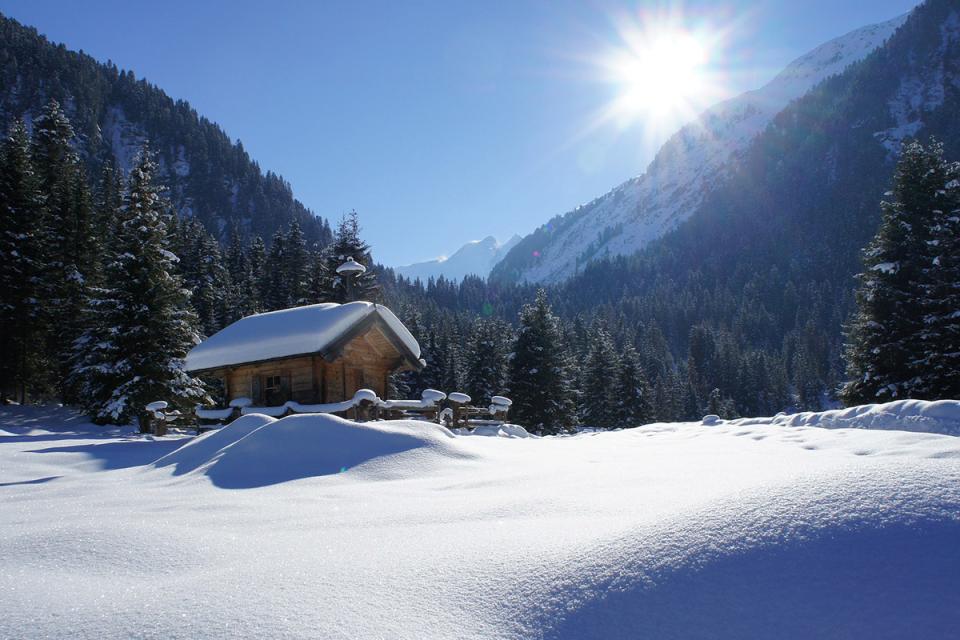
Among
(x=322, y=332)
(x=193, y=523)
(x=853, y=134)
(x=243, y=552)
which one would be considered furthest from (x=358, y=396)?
(x=853, y=134)

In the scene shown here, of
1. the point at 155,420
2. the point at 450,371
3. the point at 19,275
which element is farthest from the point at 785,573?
the point at 450,371

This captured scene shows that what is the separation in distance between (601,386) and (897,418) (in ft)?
112

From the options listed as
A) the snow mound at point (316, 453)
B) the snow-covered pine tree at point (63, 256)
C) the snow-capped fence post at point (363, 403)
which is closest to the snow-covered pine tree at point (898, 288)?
the snow-capped fence post at point (363, 403)

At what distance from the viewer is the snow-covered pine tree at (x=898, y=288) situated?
18344 millimetres

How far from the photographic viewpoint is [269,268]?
51.0 meters

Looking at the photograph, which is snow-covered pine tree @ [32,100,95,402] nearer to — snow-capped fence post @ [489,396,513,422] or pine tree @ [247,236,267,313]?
pine tree @ [247,236,267,313]

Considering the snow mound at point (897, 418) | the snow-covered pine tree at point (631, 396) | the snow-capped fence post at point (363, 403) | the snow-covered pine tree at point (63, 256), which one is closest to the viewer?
the snow mound at point (897, 418)

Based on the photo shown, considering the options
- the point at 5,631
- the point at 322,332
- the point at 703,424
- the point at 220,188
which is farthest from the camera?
the point at 220,188

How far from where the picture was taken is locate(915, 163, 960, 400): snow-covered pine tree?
57.6 ft

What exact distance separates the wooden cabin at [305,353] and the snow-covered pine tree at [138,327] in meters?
3.35

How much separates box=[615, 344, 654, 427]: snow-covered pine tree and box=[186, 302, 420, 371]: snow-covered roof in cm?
2482

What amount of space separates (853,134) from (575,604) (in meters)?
231

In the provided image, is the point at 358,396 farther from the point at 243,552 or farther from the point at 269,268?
the point at 269,268

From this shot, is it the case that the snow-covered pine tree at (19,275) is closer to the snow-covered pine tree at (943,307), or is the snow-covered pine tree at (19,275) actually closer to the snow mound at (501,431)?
the snow mound at (501,431)
